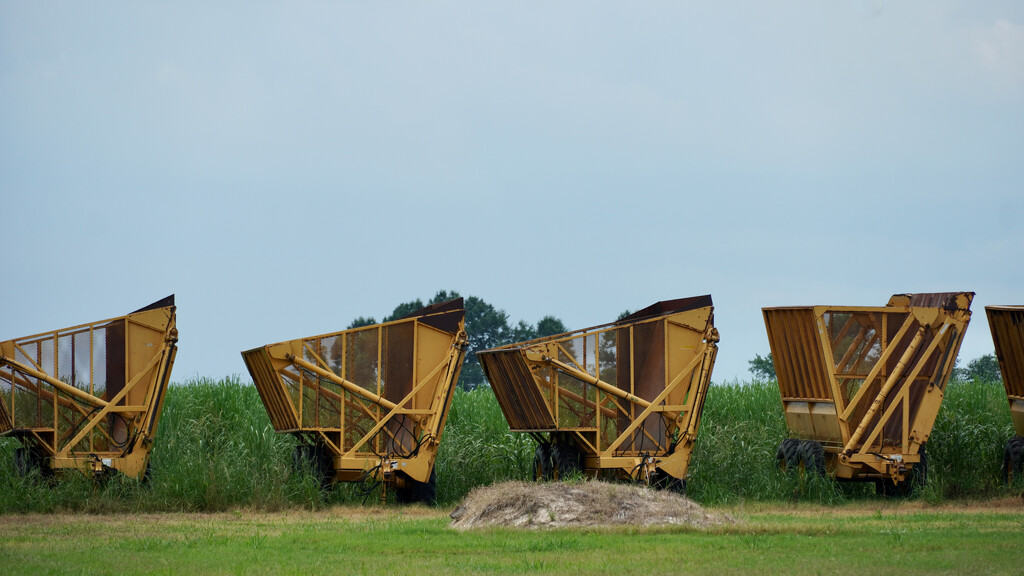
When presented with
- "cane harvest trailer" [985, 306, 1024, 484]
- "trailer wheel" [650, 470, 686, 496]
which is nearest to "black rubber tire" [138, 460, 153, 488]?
"trailer wheel" [650, 470, 686, 496]

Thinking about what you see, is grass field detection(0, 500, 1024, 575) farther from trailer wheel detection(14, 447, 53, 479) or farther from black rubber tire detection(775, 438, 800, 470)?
black rubber tire detection(775, 438, 800, 470)

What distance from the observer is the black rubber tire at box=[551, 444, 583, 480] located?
1751 centimetres

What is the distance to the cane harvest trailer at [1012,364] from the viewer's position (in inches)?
718

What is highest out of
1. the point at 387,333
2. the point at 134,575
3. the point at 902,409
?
the point at 387,333

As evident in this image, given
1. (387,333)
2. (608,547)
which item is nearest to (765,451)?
(387,333)

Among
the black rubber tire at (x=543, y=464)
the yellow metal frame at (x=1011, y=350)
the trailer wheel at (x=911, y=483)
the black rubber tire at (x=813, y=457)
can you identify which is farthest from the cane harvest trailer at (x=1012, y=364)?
the black rubber tire at (x=543, y=464)

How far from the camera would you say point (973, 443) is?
20688 mm

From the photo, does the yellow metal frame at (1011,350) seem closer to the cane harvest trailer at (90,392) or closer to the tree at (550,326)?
the cane harvest trailer at (90,392)

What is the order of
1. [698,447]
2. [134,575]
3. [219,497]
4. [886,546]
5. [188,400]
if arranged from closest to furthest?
[134,575] → [886,546] → [219,497] → [698,447] → [188,400]

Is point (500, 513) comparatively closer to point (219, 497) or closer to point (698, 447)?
point (219, 497)

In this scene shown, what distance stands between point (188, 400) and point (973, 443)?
14226mm

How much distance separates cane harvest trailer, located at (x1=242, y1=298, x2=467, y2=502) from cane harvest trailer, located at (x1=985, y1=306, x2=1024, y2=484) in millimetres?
8259

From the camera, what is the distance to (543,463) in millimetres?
18297

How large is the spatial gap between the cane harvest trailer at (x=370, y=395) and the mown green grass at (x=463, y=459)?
2.03 feet
